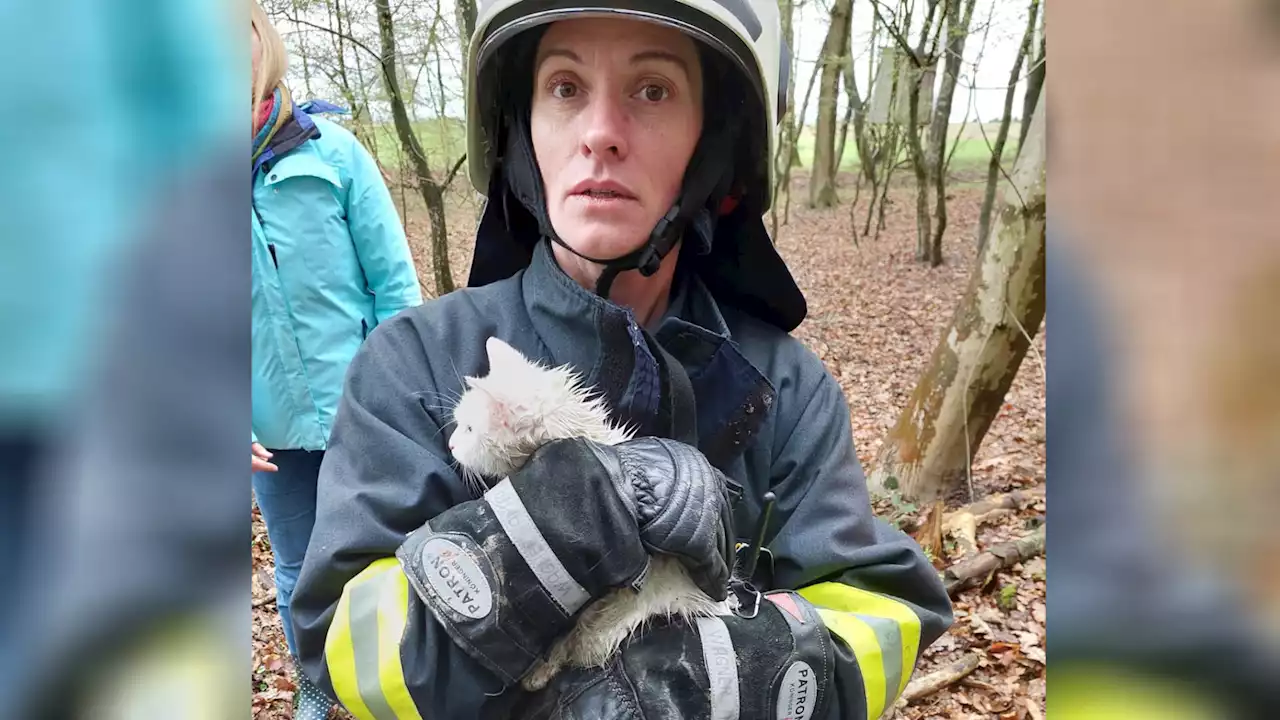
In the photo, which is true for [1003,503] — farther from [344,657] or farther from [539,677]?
[344,657]

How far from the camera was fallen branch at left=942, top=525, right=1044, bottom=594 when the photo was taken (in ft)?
13.2

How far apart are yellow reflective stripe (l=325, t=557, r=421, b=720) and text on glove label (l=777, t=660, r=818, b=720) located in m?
0.60

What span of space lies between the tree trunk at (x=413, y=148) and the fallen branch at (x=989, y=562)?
13.0ft

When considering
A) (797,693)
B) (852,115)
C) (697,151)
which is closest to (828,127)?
(852,115)

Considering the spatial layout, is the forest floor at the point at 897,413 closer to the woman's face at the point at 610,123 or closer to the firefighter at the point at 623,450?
the firefighter at the point at 623,450

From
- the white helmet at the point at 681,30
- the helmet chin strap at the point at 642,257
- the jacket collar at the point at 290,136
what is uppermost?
the white helmet at the point at 681,30

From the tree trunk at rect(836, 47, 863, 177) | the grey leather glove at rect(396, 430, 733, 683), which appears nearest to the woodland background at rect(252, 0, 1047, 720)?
the grey leather glove at rect(396, 430, 733, 683)

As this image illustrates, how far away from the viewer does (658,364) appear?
4.57 feet

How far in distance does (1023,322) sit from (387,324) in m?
4.14

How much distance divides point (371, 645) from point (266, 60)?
1696 mm

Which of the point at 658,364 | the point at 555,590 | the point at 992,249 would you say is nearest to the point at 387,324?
the point at 658,364

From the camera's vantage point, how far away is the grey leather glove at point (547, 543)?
1142 millimetres

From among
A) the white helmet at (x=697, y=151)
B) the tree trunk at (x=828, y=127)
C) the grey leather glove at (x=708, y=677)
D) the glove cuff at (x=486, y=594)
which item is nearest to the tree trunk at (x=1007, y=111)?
the tree trunk at (x=828, y=127)
